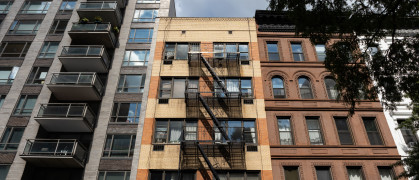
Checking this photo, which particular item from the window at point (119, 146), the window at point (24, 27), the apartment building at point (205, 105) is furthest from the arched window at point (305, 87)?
the window at point (24, 27)

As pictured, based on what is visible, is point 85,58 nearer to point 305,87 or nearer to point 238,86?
point 238,86

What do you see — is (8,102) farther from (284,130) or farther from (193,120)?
(284,130)

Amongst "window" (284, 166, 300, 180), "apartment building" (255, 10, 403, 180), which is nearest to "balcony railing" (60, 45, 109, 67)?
"apartment building" (255, 10, 403, 180)

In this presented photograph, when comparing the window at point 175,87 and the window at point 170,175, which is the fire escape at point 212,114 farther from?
the window at point 170,175

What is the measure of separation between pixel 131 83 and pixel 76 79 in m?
4.03

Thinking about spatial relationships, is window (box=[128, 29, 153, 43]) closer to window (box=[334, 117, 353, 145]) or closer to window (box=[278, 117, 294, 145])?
window (box=[278, 117, 294, 145])

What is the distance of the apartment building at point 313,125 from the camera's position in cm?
1875

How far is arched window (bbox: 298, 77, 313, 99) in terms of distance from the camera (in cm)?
2209

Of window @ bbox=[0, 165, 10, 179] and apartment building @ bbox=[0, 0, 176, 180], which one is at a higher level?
apartment building @ bbox=[0, 0, 176, 180]

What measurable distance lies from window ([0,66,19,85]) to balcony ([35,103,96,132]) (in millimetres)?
5213

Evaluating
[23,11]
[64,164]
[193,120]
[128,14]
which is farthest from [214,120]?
[23,11]

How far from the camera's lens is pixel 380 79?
40.9ft

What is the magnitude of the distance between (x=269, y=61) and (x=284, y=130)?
614 cm

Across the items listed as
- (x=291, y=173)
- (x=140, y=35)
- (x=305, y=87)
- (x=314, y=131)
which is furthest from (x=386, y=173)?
(x=140, y=35)
